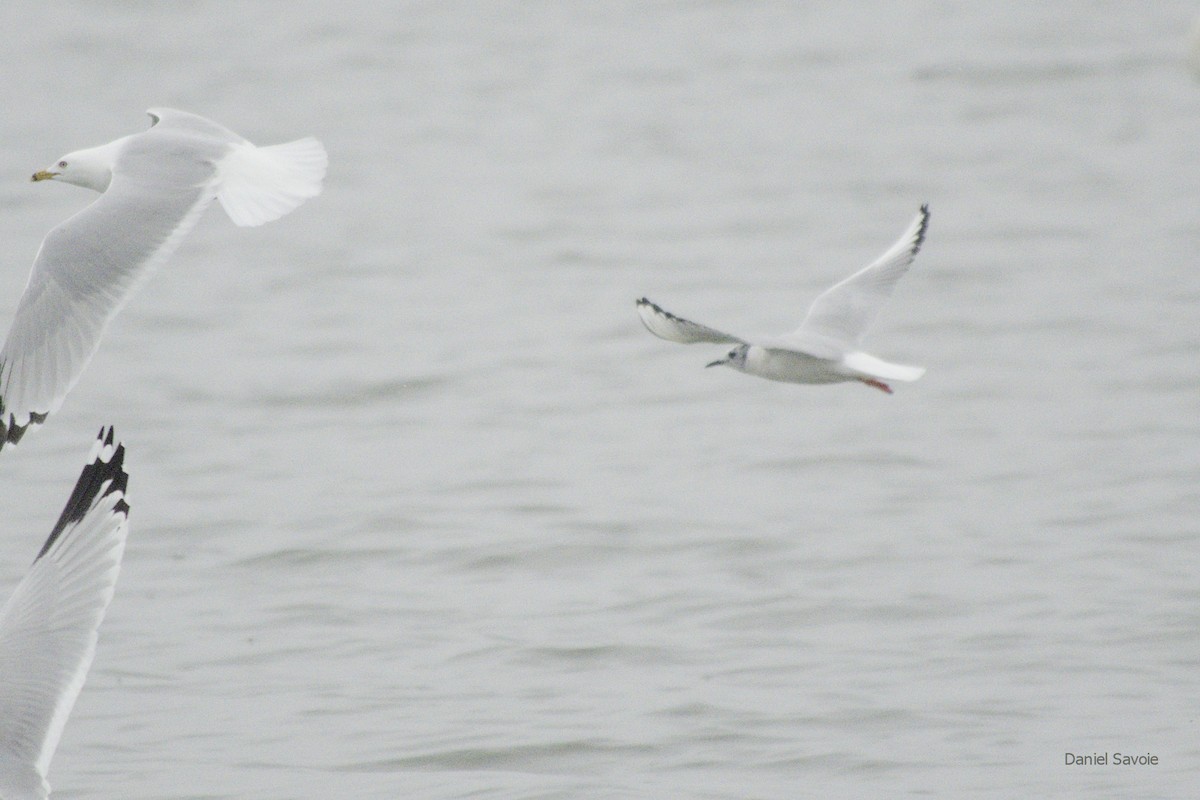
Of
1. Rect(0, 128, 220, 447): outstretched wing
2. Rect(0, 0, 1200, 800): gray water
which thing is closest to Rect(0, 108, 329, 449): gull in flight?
Rect(0, 128, 220, 447): outstretched wing

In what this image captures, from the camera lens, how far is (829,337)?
19.0ft

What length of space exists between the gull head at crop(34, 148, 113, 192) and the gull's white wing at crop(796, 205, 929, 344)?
6.78 feet

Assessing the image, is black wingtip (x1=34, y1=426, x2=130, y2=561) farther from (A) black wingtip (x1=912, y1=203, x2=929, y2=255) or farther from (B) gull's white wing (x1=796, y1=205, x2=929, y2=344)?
(A) black wingtip (x1=912, y1=203, x2=929, y2=255)

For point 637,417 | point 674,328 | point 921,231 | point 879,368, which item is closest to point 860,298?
point 921,231

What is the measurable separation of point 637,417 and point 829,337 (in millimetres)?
3218

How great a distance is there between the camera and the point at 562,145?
44.1 ft

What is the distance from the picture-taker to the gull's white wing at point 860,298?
5.92 meters

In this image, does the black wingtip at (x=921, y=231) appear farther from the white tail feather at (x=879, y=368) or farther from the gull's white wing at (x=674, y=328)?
the gull's white wing at (x=674, y=328)

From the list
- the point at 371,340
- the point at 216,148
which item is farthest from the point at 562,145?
the point at 216,148

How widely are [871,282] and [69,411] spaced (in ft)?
13.3

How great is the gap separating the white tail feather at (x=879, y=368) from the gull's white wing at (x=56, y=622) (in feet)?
5.93

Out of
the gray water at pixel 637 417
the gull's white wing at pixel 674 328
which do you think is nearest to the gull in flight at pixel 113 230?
the gray water at pixel 637 417

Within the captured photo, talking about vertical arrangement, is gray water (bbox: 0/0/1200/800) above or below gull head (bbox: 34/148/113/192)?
below

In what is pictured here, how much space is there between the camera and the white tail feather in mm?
5078
